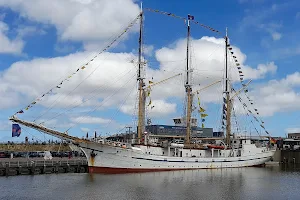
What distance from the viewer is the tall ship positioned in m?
61.8

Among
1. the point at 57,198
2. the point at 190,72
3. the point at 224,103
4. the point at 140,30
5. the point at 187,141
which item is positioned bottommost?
the point at 57,198

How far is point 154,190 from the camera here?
4372 cm

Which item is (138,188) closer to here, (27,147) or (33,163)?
(33,163)

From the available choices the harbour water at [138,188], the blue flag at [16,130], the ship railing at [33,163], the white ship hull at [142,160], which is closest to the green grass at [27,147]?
the ship railing at [33,163]

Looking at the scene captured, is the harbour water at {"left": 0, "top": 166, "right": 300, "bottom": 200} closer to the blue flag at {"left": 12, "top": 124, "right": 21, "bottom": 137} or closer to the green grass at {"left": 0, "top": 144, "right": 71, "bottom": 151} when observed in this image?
the blue flag at {"left": 12, "top": 124, "right": 21, "bottom": 137}

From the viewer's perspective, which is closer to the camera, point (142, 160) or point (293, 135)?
point (142, 160)

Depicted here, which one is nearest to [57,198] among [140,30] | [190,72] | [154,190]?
[154,190]

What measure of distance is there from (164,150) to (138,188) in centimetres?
2520

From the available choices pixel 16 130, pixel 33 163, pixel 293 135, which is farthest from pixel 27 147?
pixel 293 135

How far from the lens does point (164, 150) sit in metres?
69.6

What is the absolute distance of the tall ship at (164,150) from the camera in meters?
61.8

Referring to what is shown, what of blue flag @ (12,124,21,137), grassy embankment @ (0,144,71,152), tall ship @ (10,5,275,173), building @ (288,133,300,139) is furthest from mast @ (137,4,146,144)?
building @ (288,133,300,139)

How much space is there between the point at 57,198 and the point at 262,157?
201 ft

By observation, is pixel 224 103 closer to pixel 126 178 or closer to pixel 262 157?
pixel 262 157
